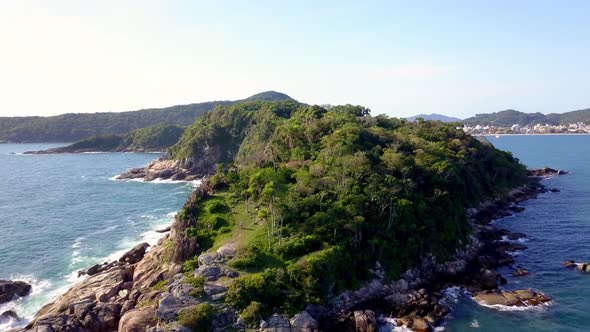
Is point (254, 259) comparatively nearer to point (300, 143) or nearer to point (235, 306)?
point (235, 306)

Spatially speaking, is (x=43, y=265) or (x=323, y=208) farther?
(x=43, y=265)

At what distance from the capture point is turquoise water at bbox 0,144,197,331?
197 ft

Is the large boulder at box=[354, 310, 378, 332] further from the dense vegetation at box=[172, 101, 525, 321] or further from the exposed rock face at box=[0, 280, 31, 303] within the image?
the exposed rock face at box=[0, 280, 31, 303]

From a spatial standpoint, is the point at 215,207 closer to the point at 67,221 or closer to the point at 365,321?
the point at 365,321

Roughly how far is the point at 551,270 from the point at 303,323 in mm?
34304

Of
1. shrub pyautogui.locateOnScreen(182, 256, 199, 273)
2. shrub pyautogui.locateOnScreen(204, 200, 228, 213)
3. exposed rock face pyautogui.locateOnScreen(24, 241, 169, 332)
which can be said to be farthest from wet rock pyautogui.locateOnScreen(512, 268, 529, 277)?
exposed rock face pyautogui.locateOnScreen(24, 241, 169, 332)

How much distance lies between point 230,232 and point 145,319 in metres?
17.1

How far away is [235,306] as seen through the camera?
41.9 meters

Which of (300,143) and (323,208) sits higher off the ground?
(300,143)

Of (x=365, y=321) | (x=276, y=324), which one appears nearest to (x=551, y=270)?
(x=365, y=321)

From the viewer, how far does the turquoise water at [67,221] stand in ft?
197

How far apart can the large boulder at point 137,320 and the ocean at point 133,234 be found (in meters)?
15.1

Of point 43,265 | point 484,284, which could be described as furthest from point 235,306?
point 43,265

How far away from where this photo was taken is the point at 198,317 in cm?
3959
